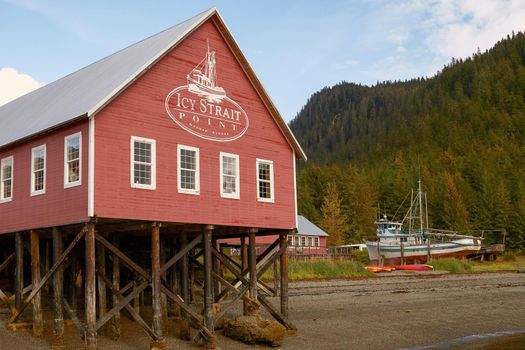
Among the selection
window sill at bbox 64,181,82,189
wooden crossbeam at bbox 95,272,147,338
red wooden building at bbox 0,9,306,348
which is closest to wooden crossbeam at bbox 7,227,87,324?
red wooden building at bbox 0,9,306,348

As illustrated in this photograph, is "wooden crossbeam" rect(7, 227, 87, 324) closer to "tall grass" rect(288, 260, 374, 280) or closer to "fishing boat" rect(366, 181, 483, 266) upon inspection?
"tall grass" rect(288, 260, 374, 280)

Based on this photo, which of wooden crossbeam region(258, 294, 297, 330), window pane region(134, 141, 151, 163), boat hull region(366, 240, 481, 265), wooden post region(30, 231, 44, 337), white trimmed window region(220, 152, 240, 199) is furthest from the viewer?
boat hull region(366, 240, 481, 265)

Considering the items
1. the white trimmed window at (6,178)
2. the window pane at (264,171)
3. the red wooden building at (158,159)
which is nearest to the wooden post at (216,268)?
the red wooden building at (158,159)

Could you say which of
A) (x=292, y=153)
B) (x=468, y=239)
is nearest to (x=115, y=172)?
(x=292, y=153)

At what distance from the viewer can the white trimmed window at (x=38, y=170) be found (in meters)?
22.7

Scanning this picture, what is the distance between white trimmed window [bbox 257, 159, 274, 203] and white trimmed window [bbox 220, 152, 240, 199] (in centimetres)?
120

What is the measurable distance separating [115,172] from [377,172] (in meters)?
117

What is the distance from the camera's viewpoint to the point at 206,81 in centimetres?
2388

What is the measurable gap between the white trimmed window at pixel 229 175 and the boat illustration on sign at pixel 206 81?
2.15 meters

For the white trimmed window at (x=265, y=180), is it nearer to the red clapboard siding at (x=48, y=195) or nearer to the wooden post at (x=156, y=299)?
the wooden post at (x=156, y=299)

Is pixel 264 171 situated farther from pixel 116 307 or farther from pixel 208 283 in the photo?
pixel 116 307

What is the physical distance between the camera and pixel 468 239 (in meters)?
84.2

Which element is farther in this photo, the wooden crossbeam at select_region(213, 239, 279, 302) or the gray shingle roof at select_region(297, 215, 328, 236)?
the gray shingle roof at select_region(297, 215, 328, 236)

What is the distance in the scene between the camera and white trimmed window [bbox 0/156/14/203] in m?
24.6
